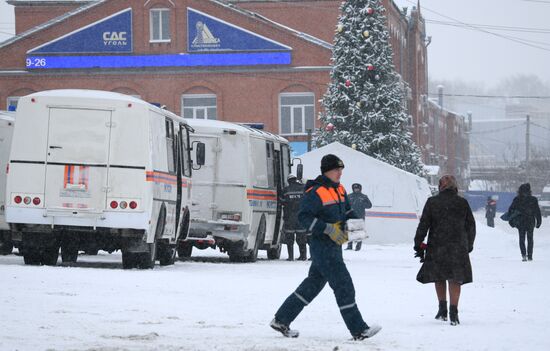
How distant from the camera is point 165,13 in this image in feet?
206

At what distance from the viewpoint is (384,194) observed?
133 ft

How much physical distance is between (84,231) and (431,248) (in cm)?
903

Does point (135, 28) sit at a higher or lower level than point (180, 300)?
higher

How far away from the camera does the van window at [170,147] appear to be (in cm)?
2284

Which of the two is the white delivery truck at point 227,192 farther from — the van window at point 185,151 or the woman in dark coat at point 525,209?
the woman in dark coat at point 525,209

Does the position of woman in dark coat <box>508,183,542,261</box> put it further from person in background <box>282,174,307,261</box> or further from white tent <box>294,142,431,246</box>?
white tent <box>294,142,431,246</box>

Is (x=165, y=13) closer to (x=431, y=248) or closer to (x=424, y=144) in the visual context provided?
(x=424, y=144)

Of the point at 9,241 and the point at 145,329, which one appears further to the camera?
the point at 9,241

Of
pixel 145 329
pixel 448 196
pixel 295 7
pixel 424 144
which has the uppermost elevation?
pixel 295 7

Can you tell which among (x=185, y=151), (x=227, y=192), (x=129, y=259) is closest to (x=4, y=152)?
(x=185, y=151)

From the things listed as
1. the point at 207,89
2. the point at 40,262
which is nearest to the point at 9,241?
the point at 40,262

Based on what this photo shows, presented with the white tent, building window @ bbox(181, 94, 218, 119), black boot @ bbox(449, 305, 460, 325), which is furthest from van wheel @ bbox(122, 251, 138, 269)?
building window @ bbox(181, 94, 218, 119)

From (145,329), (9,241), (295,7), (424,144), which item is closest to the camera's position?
(145,329)

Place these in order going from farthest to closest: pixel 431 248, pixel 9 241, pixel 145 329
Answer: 1. pixel 9 241
2. pixel 431 248
3. pixel 145 329
